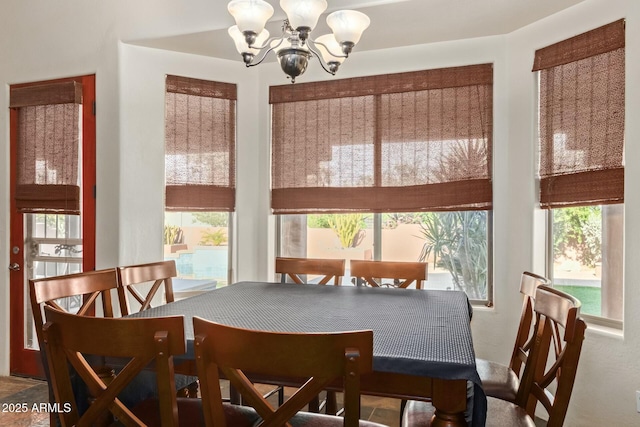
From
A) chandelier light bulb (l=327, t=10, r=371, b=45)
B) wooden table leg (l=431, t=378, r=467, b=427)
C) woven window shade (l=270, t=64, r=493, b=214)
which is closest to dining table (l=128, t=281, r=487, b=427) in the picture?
wooden table leg (l=431, t=378, r=467, b=427)

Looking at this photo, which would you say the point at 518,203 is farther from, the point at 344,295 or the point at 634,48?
the point at 344,295

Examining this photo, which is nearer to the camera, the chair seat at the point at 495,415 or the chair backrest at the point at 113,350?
the chair backrest at the point at 113,350

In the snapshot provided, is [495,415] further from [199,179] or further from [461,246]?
[199,179]

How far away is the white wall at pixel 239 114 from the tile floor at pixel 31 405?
1.04 ft

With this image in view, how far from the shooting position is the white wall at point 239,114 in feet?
9.44

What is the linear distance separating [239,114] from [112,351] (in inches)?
103

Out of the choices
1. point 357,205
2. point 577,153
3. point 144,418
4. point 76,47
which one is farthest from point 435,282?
point 76,47

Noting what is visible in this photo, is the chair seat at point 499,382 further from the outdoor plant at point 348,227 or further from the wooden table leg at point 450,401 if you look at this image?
the outdoor plant at point 348,227

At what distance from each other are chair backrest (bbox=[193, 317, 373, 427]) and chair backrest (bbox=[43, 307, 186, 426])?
0.09 m

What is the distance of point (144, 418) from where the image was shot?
1528mm

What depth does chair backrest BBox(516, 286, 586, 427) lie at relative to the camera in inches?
53.5

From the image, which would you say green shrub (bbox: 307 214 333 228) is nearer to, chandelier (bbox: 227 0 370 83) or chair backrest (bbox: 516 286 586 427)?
chandelier (bbox: 227 0 370 83)

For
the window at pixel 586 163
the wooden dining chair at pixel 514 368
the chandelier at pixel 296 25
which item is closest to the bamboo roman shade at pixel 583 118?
the window at pixel 586 163

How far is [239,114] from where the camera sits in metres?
3.54
